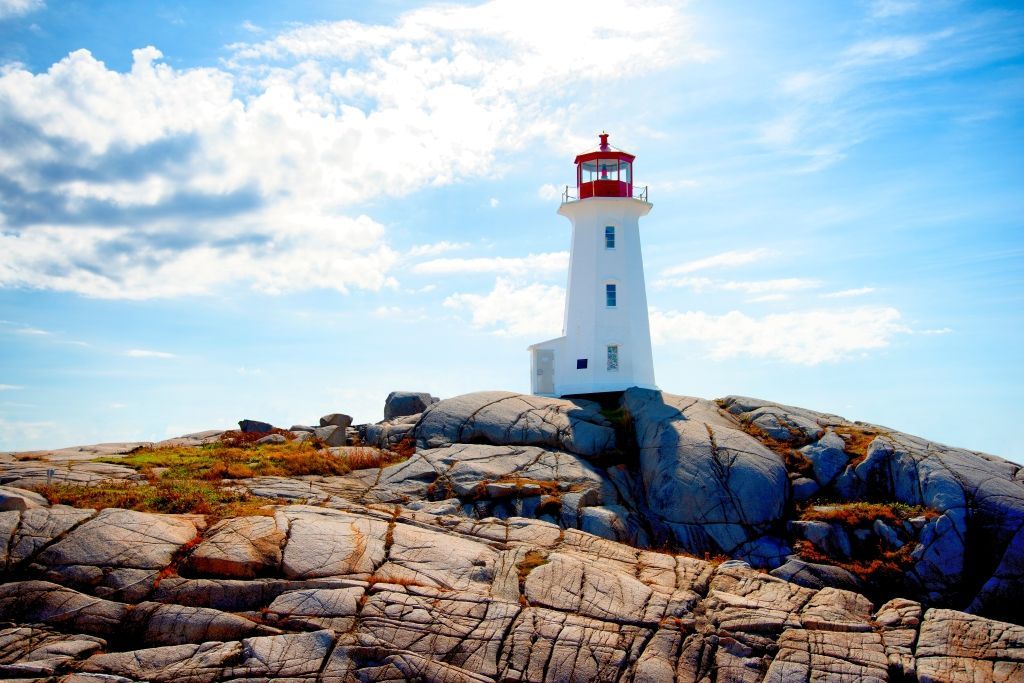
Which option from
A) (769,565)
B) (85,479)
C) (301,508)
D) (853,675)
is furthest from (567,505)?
(85,479)

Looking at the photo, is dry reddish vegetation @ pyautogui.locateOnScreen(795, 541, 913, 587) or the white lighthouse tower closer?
dry reddish vegetation @ pyautogui.locateOnScreen(795, 541, 913, 587)

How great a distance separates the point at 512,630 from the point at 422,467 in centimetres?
1123

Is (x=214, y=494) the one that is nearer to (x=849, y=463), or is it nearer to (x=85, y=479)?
(x=85, y=479)

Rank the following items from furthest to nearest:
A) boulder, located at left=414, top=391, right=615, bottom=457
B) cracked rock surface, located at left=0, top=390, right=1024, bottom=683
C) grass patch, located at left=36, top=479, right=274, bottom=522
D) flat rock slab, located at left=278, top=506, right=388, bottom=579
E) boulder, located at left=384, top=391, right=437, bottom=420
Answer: boulder, located at left=384, top=391, right=437, bottom=420, boulder, located at left=414, top=391, right=615, bottom=457, grass patch, located at left=36, top=479, right=274, bottom=522, flat rock slab, located at left=278, top=506, right=388, bottom=579, cracked rock surface, located at left=0, top=390, right=1024, bottom=683

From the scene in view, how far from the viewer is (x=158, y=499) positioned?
2288cm

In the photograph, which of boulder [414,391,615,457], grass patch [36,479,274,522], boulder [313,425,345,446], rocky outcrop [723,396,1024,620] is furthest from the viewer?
boulder [313,425,345,446]

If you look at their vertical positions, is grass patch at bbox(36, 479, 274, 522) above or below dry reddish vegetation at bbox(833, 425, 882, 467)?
below

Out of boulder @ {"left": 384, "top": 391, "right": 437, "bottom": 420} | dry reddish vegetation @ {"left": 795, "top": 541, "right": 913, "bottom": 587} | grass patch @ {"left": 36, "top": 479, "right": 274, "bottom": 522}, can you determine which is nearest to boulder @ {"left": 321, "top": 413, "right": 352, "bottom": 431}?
boulder @ {"left": 384, "top": 391, "right": 437, "bottom": 420}

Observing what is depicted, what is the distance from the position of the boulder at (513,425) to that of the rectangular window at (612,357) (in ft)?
15.9

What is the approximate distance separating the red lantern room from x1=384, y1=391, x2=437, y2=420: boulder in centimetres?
1269

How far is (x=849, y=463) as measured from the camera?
1185 inches

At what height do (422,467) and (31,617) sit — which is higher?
(422,467)

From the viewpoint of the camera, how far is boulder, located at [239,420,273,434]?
36.2m

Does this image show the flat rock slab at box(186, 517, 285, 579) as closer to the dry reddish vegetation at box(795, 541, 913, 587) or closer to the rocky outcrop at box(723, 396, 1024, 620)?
the dry reddish vegetation at box(795, 541, 913, 587)
